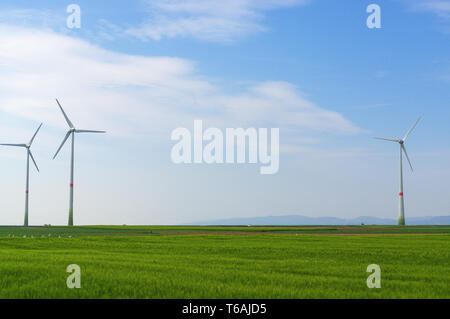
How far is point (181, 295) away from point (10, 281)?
896cm

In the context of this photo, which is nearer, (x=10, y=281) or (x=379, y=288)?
→ (x=379, y=288)

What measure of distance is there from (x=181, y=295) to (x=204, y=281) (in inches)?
136

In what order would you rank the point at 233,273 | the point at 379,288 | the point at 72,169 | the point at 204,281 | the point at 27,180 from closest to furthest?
the point at 379,288, the point at 204,281, the point at 233,273, the point at 72,169, the point at 27,180

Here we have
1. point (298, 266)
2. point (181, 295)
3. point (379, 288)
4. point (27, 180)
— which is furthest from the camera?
point (27, 180)

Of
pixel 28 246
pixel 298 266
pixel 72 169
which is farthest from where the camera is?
pixel 72 169

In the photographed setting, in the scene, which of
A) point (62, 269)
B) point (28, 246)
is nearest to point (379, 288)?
point (62, 269)

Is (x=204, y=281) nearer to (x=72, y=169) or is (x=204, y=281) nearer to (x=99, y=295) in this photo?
(x=99, y=295)

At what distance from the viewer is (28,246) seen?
51781 millimetres

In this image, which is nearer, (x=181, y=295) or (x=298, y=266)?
(x=181, y=295)

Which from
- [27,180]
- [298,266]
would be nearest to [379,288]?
[298,266]
